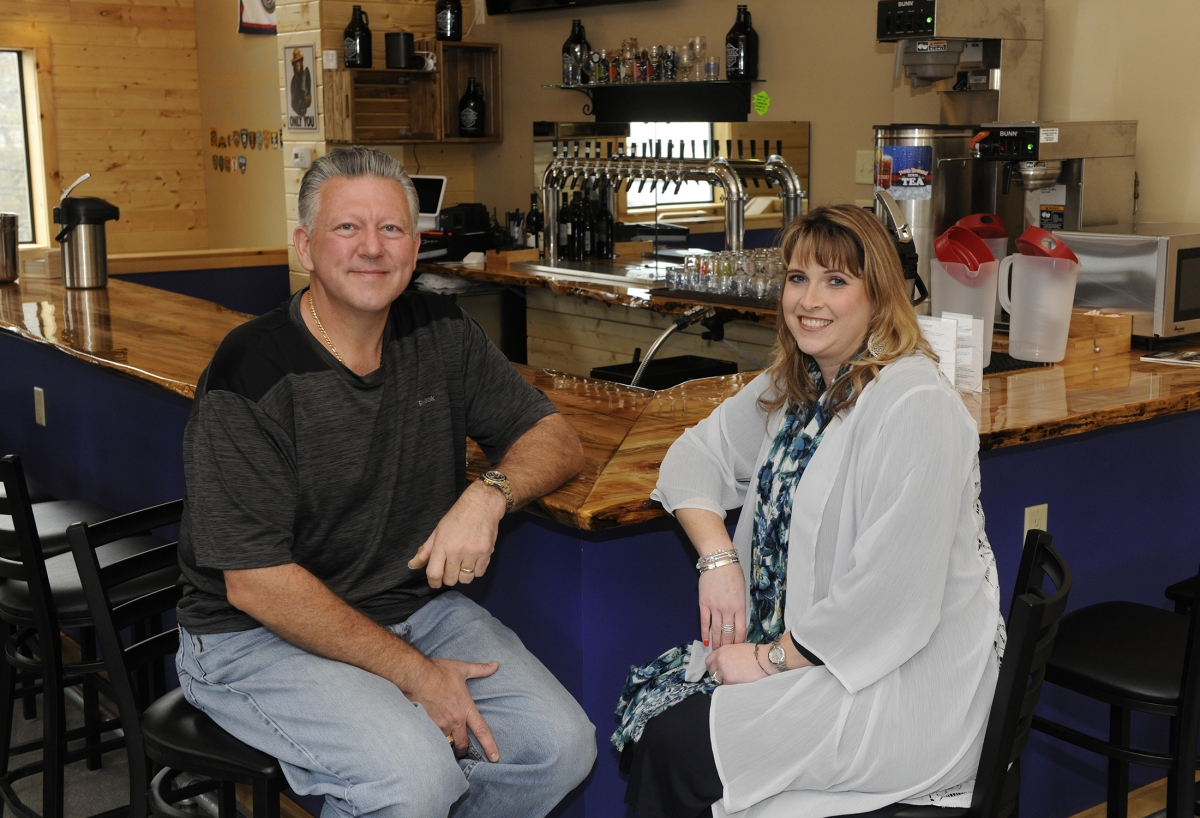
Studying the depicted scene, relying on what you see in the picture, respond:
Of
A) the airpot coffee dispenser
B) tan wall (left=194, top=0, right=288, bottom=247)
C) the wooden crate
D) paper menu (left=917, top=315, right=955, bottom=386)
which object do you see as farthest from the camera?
tan wall (left=194, top=0, right=288, bottom=247)

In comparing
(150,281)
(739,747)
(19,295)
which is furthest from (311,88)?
(739,747)

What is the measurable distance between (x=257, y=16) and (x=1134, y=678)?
Answer: 22.7 ft

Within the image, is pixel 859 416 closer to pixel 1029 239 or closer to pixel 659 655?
pixel 659 655

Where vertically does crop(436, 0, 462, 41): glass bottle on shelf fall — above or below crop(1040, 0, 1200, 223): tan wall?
above

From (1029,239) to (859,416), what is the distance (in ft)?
4.02

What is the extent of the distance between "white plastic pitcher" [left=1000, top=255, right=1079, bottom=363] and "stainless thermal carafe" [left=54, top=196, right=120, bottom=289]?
316cm

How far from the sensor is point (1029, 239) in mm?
A: 2666

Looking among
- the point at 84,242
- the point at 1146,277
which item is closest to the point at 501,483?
the point at 1146,277

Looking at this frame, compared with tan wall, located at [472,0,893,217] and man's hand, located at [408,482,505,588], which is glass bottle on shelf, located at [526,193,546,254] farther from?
man's hand, located at [408,482,505,588]

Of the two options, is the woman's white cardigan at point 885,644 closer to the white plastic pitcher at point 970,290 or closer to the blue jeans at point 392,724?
the blue jeans at point 392,724

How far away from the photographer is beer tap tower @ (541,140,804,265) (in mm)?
4863

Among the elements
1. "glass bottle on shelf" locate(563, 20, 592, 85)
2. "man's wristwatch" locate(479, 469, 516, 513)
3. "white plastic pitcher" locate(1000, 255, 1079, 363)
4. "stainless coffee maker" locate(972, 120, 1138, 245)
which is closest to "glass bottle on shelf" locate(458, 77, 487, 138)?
"glass bottle on shelf" locate(563, 20, 592, 85)

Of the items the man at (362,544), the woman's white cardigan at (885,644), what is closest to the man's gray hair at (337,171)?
the man at (362,544)

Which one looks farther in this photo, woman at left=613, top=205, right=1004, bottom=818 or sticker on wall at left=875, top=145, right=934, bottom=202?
sticker on wall at left=875, top=145, right=934, bottom=202
